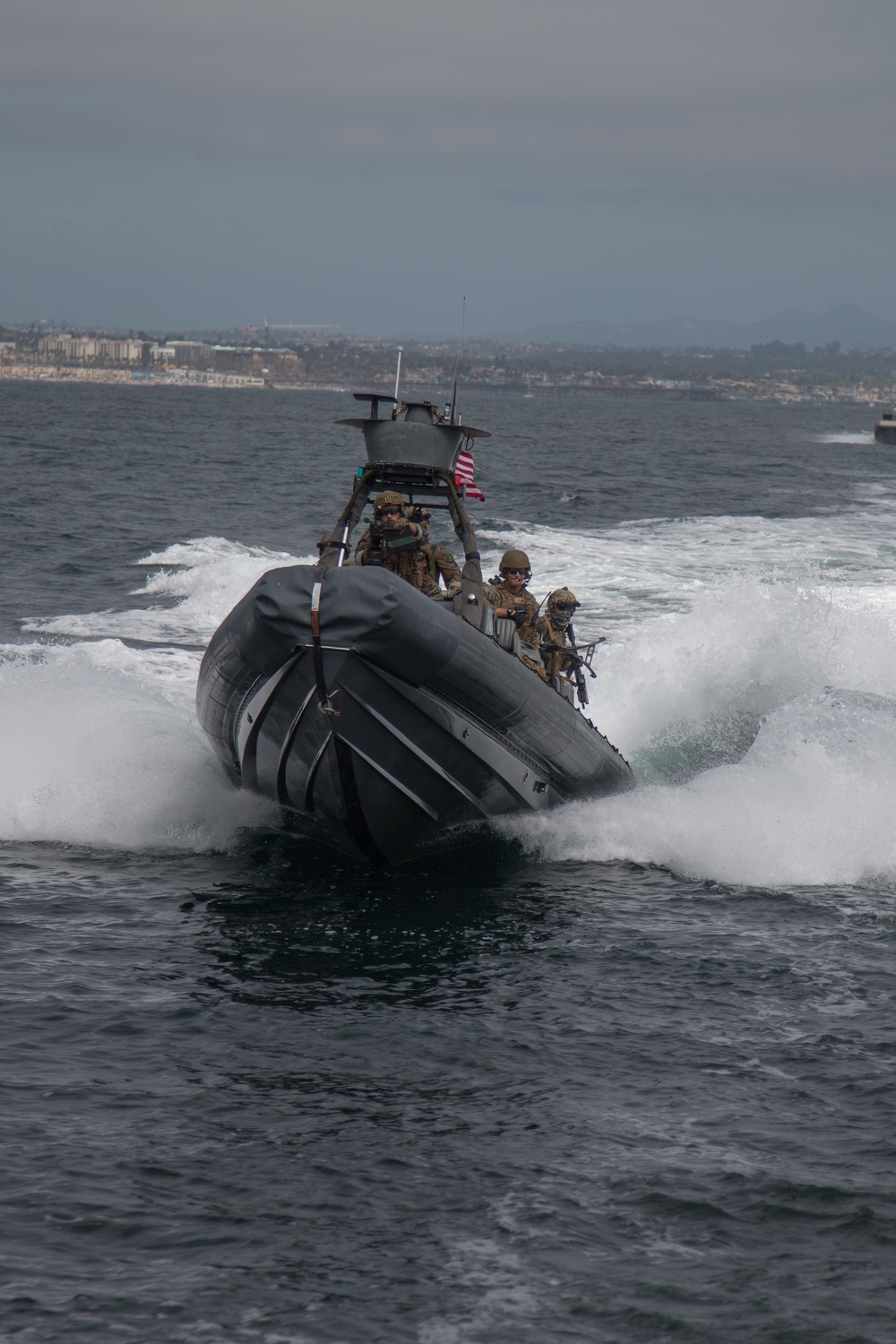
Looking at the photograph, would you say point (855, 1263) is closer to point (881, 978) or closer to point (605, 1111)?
point (605, 1111)

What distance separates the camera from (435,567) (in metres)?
12.0

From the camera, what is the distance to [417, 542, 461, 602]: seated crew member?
11766mm

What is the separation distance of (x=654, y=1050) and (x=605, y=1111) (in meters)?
0.89

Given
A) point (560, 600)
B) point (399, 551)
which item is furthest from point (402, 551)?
point (560, 600)

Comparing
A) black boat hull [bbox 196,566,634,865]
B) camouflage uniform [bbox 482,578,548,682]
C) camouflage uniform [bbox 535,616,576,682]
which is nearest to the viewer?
black boat hull [bbox 196,566,634,865]

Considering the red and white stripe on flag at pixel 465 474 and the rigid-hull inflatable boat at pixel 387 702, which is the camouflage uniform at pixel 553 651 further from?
the red and white stripe on flag at pixel 465 474

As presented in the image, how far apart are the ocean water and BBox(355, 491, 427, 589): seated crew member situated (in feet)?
7.64

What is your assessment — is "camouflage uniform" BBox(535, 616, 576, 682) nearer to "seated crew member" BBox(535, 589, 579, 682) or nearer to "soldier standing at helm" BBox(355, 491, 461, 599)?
"seated crew member" BBox(535, 589, 579, 682)

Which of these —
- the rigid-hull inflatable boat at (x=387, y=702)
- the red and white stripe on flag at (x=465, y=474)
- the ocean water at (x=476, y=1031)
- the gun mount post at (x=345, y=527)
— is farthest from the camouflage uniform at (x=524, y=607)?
the ocean water at (x=476, y=1031)

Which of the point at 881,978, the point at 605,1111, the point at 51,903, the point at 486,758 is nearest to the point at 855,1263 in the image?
the point at 605,1111

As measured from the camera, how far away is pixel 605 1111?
316 inches

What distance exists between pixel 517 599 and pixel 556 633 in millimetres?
468

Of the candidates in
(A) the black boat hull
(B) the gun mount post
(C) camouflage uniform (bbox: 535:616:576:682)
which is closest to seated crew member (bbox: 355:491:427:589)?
(B) the gun mount post

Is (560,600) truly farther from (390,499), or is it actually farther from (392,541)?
(390,499)
